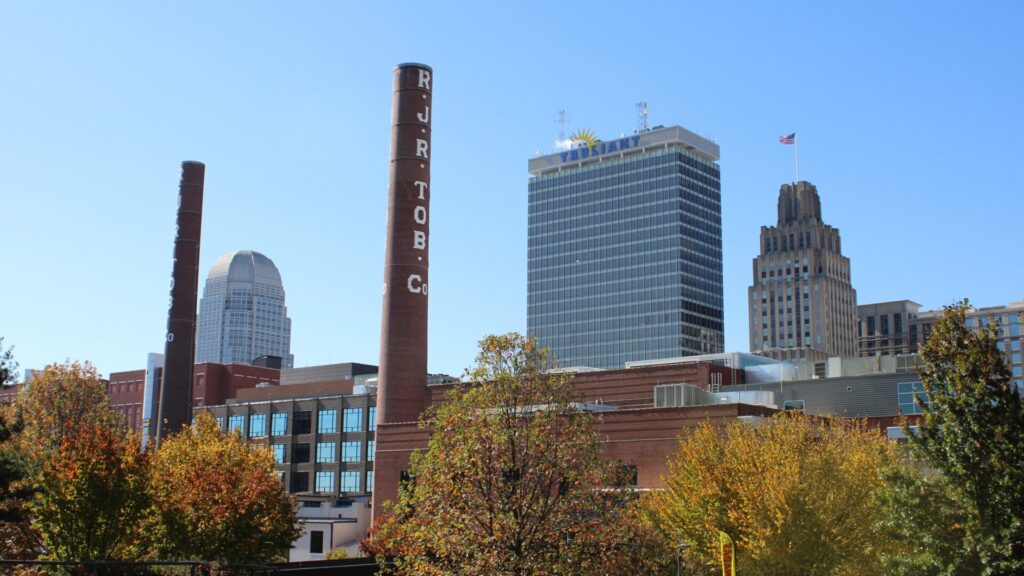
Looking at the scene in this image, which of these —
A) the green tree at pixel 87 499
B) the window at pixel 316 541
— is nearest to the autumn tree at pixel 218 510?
the green tree at pixel 87 499

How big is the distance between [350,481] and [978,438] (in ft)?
278

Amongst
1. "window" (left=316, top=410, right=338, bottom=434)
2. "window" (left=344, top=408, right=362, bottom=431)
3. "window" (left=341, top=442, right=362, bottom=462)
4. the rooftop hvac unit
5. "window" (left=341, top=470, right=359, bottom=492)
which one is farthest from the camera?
"window" (left=316, top=410, right=338, bottom=434)

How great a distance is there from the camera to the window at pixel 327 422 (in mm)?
110250

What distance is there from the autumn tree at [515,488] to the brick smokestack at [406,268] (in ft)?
158

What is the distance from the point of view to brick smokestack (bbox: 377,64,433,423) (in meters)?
81.4

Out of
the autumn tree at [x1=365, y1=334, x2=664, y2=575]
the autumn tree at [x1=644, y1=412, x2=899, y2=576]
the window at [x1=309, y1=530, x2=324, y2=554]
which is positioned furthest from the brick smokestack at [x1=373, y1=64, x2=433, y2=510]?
the autumn tree at [x1=365, y1=334, x2=664, y2=575]

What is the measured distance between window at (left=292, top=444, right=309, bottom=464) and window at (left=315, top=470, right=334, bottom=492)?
3000mm

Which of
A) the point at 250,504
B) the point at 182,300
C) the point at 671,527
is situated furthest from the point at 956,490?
the point at 182,300

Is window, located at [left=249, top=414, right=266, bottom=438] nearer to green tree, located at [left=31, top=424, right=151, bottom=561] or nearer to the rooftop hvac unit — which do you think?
the rooftop hvac unit

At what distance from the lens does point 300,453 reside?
113 m

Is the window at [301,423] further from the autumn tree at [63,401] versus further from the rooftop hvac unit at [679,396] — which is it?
the rooftop hvac unit at [679,396]

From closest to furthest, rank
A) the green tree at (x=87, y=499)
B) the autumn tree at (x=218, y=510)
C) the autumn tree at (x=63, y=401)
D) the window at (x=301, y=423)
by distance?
the green tree at (x=87, y=499), the autumn tree at (x=218, y=510), the autumn tree at (x=63, y=401), the window at (x=301, y=423)

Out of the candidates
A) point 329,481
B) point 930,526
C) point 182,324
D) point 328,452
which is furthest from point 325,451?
point 930,526

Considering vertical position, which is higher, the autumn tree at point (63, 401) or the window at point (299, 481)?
the autumn tree at point (63, 401)
